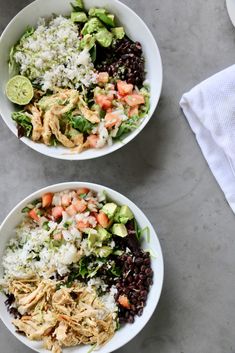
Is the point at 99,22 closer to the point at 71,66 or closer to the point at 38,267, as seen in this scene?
the point at 71,66

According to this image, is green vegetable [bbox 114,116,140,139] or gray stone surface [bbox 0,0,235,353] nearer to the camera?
green vegetable [bbox 114,116,140,139]

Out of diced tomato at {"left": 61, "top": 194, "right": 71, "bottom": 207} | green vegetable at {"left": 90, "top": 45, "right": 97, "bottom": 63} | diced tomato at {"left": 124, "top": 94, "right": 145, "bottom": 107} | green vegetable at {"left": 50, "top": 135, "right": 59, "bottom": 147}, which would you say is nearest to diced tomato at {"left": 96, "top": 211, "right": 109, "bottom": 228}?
diced tomato at {"left": 61, "top": 194, "right": 71, "bottom": 207}

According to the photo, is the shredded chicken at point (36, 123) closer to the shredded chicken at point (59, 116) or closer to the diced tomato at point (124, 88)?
the shredded chicken at point (59, 116)

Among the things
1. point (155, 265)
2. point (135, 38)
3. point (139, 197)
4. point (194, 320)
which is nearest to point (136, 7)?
point (135, 38)

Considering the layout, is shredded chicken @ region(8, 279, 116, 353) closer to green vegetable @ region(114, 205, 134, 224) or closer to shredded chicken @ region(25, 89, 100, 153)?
green vegetable @ region(114, 205, 134, 224)

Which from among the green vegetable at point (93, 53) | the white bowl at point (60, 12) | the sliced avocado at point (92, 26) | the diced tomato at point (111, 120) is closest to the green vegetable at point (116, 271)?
the white bowl at point (60, 12)

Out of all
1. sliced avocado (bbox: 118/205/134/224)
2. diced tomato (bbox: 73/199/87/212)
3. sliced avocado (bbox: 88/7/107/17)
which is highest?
sliced avocado (bbox: 88/7/107/17)
